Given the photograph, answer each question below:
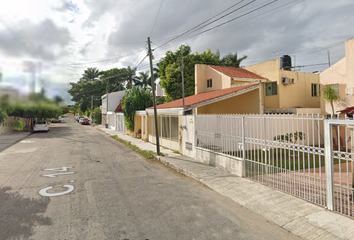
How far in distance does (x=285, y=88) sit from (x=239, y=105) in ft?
22.1

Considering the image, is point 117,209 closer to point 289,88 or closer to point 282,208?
point 282,208

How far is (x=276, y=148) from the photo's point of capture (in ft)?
18.7

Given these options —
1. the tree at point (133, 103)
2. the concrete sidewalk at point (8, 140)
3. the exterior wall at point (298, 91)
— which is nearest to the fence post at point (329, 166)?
the exterior wall at point (298, 91)

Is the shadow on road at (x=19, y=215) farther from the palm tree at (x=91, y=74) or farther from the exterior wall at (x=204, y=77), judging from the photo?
the palm tree at (x=91, y=74)

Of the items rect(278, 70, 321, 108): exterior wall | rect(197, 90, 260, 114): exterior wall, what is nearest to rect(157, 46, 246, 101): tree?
rect(278, 70, 321, 108): exterior wall

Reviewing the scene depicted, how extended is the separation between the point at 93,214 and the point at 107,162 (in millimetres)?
5694

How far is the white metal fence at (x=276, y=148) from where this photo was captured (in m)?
4.89

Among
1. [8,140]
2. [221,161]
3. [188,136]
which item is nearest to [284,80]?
[188,136]

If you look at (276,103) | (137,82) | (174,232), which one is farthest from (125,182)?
(137,82)

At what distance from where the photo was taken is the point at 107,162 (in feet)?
32.8

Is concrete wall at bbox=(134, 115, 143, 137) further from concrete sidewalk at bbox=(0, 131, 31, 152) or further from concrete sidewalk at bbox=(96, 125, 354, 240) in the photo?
concrete sidewalk at bbox=(96, 125, 354, 240)

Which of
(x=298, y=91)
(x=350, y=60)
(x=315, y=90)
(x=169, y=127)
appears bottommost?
(x=169, y=127)

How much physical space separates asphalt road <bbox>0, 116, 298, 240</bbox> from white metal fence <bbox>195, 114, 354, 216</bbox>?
1651 millimetres

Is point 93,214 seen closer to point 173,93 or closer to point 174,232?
point 174,232
